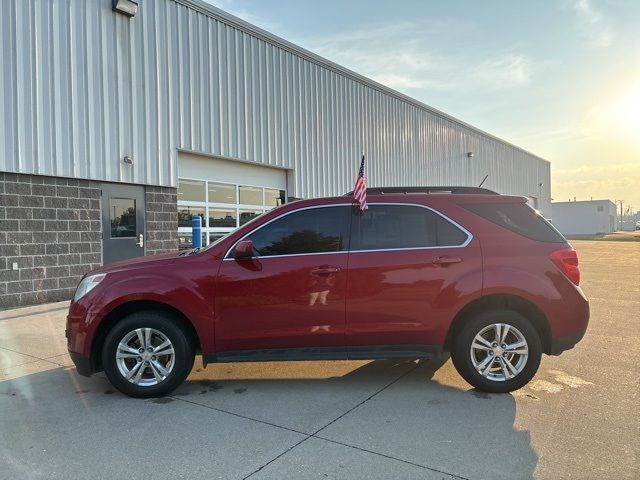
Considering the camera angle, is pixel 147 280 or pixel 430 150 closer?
pixel 147 280

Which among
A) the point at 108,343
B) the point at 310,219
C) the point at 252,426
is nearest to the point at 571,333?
the point at 310,219

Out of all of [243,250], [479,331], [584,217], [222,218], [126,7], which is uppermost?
[126,7]

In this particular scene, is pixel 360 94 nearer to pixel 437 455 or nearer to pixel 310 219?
pixel 310 219

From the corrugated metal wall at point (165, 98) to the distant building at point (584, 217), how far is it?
67365 millimetres

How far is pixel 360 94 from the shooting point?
706 inches

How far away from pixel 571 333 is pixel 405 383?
161 cm

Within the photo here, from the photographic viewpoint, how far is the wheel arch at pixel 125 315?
175 inches

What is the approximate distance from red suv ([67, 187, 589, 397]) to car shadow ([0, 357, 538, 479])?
325 millimetres

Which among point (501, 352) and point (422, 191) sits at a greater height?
point (422, 191)

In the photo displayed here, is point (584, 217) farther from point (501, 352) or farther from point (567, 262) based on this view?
point (501, 352)

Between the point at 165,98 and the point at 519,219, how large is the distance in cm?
910

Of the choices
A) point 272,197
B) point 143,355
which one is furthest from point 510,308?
point 272,197

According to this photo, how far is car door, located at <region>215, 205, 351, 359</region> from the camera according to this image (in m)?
4.44

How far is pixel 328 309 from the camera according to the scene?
175 inches
